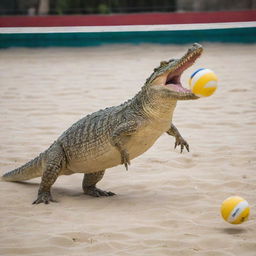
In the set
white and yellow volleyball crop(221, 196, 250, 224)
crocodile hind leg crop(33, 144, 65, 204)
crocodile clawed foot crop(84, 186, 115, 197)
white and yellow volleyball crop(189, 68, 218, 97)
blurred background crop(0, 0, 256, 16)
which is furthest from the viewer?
blurred background crop(0, 0, 256, 16)

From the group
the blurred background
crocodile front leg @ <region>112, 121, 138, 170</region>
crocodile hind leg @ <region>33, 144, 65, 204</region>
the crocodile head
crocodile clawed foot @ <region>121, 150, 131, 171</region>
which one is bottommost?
crocodile hind leg @ <region>33, 144, 65, 204</region>

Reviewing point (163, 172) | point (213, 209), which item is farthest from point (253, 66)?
point (213, 209)

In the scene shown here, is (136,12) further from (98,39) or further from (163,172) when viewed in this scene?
(163,172)

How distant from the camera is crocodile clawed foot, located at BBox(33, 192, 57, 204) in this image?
230 inches

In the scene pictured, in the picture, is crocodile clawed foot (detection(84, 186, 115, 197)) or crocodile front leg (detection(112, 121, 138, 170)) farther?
crocodile clawed foot (detection(84, 186, 115, 197))

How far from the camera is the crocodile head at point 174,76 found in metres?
5.29

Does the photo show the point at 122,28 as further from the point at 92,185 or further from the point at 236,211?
the point at 236,211

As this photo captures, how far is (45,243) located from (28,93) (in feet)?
22.7

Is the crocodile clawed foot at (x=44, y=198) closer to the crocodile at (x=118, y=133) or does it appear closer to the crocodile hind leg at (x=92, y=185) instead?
the crocodile at (x=118, y=133)

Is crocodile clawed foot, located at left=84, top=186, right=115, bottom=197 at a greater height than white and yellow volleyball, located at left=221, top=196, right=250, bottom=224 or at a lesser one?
lesser

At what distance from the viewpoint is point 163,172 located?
684 cm

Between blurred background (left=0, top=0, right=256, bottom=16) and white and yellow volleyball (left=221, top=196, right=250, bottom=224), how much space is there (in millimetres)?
11835

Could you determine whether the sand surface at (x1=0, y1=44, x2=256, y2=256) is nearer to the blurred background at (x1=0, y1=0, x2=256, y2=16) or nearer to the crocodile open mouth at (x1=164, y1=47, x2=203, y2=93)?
the crocodile open mouth at (x1=164, y1=47, x2=203, y2=93)

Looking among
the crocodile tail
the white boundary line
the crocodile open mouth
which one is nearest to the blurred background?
the white boundary line
